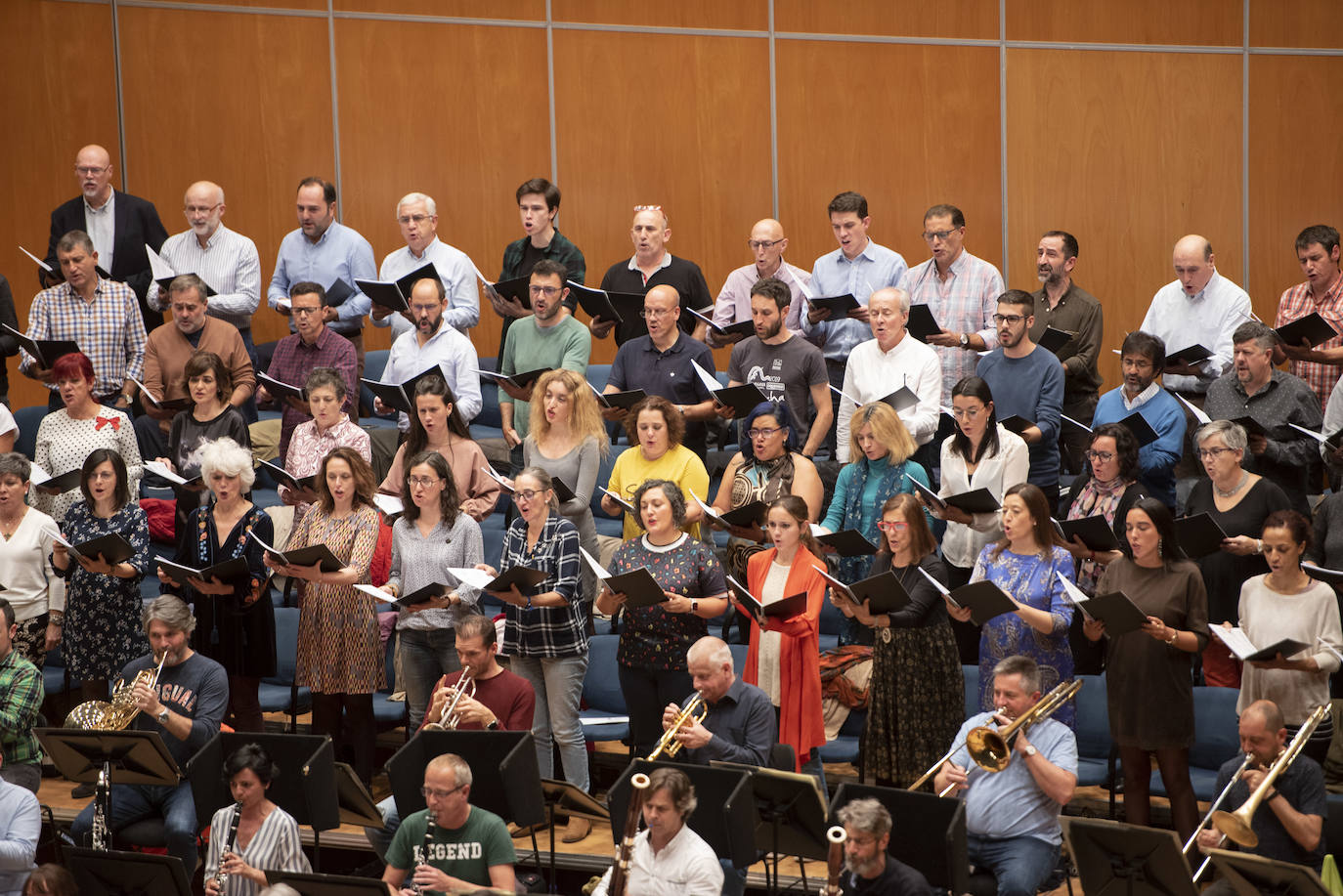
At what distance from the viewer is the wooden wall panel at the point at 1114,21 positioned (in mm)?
10453

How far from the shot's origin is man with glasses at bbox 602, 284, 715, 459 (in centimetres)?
691

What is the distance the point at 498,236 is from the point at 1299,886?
689 cm

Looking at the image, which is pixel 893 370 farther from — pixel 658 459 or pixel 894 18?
Result: pixel 894 18

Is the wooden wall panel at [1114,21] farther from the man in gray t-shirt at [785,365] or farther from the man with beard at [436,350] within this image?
the man with beard at [436,350]

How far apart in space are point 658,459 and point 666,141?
4262 millimetres

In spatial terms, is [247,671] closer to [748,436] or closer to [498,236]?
[748,436]

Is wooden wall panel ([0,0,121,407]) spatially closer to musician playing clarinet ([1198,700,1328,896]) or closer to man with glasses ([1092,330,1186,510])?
man with glasses ([1092,330,1186,510])

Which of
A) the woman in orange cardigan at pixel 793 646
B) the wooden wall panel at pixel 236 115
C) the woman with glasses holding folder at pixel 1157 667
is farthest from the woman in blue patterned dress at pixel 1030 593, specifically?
the wooden wall panel at pixel 236 115

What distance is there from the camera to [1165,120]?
10.6 m

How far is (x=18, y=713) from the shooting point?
5465 millimetres

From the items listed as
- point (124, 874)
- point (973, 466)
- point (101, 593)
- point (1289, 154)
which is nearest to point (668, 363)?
point (973, 466)

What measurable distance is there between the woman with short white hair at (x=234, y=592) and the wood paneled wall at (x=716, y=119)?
11.5 feet

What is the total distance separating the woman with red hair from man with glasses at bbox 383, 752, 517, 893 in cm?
251

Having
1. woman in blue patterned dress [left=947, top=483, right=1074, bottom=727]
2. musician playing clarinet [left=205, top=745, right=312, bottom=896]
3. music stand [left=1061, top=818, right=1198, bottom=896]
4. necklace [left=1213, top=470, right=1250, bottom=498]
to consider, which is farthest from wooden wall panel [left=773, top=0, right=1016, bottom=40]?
music stand [left=1061, top=818, right=1198, bottom=896]
